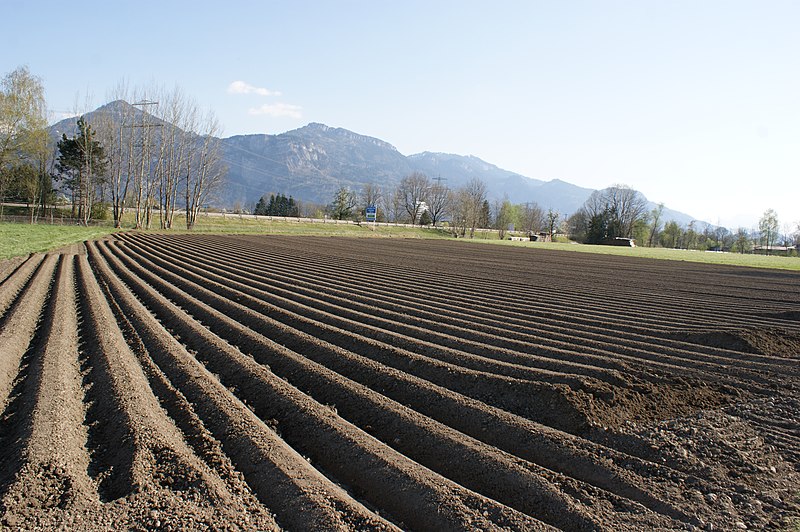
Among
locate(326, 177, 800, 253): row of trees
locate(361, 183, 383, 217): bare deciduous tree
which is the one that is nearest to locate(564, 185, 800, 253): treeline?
locate(326, 177, 800, 253): row of trees

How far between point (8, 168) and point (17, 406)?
5802 cm

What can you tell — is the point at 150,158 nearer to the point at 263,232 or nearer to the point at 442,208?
the point at 263,232

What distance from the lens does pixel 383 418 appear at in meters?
5.73

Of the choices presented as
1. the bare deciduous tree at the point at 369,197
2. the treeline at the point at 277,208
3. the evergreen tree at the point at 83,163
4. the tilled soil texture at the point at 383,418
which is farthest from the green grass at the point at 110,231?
the bare deciduous tree at the point at 369,197

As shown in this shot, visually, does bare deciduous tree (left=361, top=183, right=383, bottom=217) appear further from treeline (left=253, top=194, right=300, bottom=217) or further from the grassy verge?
the grassy verge

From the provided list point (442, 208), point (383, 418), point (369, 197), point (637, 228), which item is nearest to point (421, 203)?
point (442, 208)

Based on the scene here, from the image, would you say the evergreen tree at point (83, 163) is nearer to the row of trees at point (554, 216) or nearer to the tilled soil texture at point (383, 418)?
the tilled soil texture at point (383, 418)

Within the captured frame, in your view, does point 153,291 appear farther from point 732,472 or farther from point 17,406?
point 732,472

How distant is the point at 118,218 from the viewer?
5209 cm

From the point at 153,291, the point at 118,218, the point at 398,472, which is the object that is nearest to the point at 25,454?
the point at 398,472

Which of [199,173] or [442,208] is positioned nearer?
[199,173]

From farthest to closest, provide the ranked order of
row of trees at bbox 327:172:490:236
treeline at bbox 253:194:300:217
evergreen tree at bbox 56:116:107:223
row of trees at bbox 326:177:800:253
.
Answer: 1. treeline at bbox 253:194:300:217
2. row of trees at bbox 327:172:490:236
3. row of trees at bbox 326:177:800:253
4. evergreen tree at bbox 56:116:107:223

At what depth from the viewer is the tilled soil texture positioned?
4.01m

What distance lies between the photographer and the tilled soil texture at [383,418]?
4008mm
